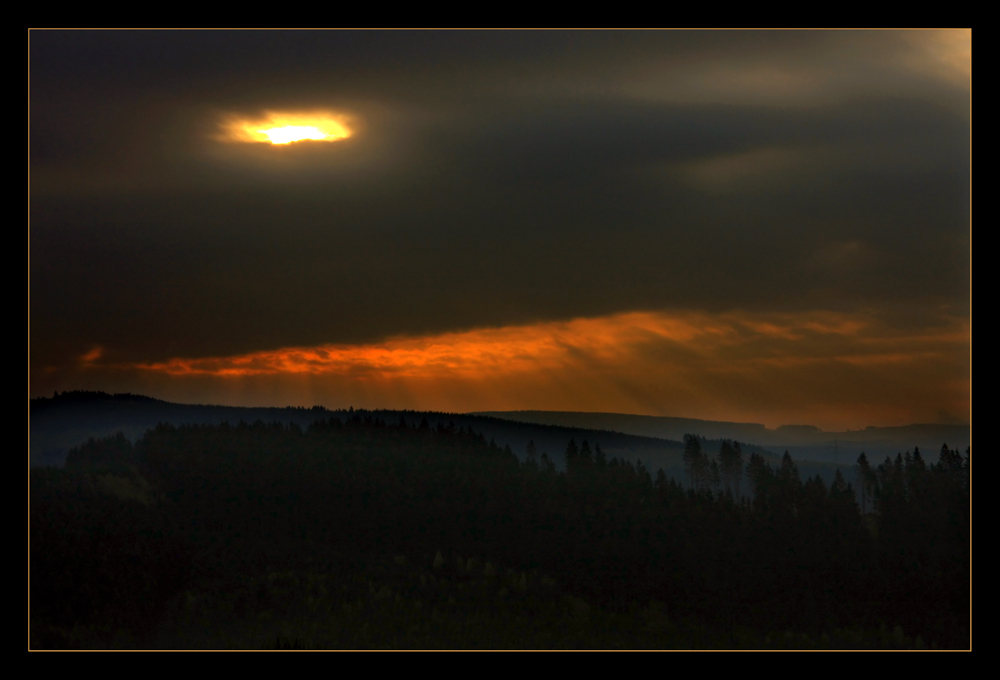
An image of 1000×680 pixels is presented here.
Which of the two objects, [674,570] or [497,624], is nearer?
[497,624]

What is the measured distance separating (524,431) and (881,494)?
143 ft

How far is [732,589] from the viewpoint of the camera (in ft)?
279

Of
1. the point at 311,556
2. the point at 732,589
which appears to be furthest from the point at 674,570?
the point at 311,556

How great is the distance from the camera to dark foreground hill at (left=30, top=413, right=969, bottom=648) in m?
65.4

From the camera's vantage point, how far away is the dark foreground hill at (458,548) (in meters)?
65.4

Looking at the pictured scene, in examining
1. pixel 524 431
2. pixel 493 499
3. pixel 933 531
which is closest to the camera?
pixel 933 531

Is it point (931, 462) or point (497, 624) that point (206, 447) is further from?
point (931, 462)

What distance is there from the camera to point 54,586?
212 feet

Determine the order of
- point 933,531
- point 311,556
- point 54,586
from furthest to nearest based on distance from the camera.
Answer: point 933,531
point 311,556
point 54,586

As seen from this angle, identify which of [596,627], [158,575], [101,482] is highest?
[101,482]

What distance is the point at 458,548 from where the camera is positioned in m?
90.2

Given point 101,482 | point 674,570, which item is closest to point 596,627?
point 674,570

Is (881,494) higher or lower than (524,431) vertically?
lower

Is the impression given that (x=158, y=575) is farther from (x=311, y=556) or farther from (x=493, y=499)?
(x=493, y=499)
